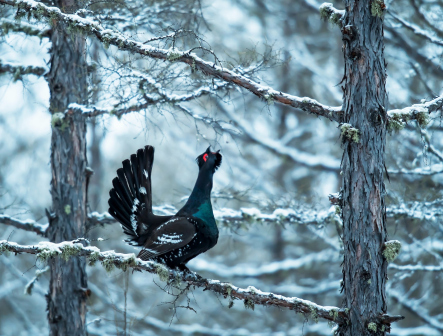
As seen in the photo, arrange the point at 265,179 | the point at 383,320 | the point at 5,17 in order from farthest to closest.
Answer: the point at 265,179 < the point at 5,17 < the point at 383,320

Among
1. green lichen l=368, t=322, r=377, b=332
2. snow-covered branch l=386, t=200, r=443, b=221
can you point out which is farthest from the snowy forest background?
green lichen l=368, t=322, r=377, b=332

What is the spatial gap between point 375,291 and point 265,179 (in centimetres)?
788

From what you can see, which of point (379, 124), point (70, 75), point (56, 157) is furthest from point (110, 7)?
point (379, 124)

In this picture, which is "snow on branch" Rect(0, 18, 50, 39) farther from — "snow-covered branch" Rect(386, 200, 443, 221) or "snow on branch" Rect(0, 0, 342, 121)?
"snow-covered branch" Rect(386, 200, 443, 221)

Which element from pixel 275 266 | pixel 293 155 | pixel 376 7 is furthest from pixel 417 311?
pixel 376 7

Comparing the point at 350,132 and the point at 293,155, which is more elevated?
the point at 293,155

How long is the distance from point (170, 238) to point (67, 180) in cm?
146

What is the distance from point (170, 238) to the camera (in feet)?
16.1

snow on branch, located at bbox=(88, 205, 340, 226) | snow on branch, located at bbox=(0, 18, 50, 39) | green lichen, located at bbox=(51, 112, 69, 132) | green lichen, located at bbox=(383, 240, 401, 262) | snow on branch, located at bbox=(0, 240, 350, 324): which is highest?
snow on branch, located at bbox=(0, 18, 50, 39)

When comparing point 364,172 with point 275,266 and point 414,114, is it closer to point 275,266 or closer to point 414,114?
point 414,114

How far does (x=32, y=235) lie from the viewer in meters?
13.2

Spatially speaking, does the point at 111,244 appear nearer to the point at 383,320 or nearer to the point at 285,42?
the point at 285,42

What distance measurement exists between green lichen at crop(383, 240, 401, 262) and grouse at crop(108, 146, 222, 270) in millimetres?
1759

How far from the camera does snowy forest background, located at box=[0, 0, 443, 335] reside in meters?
5.29
